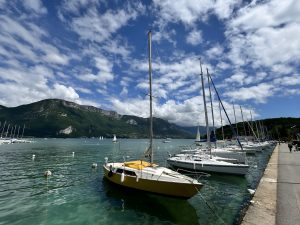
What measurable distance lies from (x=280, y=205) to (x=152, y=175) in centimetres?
919

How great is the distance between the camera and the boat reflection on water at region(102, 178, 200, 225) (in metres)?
16.5

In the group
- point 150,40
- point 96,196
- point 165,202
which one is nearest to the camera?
point 165,202

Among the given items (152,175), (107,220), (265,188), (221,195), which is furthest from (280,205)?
(107,220)

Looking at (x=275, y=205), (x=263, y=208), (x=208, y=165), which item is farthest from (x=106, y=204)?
(x=208, y=165)

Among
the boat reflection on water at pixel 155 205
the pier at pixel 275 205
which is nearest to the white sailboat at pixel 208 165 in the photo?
the pier at pixel 275 205

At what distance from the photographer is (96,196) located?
21812mm

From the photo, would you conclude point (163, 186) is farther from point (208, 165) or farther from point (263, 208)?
point (208, 165)

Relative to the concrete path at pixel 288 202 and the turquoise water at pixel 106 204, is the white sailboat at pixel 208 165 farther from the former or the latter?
the concrete path at pixel 288 202

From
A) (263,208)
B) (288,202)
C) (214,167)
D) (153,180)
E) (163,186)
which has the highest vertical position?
(214,167)

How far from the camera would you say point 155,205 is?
19.0 metres

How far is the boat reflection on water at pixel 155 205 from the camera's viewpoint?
1655cm

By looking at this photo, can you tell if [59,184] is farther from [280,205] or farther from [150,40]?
[280,205]

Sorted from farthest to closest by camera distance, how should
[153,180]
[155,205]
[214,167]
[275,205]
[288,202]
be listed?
1. [214,167]
2. [153,180]
3. [155,205]
4. [288,202]
5. [275,205]

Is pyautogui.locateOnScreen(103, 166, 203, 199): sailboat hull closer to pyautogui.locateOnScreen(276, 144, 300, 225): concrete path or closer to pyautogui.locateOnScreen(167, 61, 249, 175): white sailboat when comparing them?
pyautogui.locateOnScreen(276, 144, 300, 225): concrete path
